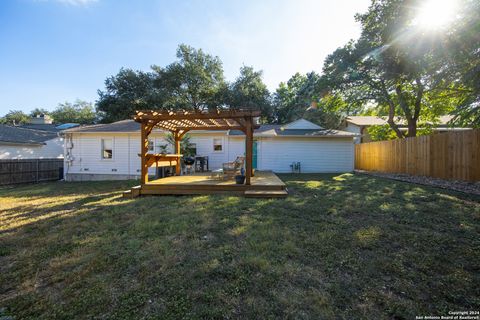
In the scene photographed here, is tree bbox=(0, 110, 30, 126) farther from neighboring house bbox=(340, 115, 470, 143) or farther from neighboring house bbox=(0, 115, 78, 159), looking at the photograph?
neighboring house bbox=(340, 115, 470, 143)

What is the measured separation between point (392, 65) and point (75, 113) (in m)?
45.4

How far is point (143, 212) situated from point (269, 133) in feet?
32.4

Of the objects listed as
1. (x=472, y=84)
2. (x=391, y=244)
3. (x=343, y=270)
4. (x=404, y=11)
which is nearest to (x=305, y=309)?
(x=343, y=270)

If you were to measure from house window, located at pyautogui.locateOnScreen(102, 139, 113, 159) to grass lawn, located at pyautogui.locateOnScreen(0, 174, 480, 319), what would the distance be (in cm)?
890

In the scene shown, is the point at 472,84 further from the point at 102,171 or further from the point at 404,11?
the point at 102,171

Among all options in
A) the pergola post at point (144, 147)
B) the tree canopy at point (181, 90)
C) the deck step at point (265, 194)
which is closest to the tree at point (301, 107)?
the tree canopy at point (181, 90)

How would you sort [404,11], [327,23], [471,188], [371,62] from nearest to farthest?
1. [404,11]
2. [471,188]
3. [327,23]
4. [371,62]

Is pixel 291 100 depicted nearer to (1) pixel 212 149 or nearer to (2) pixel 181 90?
(2) pixel 181 90

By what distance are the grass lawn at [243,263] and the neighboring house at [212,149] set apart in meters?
8.41

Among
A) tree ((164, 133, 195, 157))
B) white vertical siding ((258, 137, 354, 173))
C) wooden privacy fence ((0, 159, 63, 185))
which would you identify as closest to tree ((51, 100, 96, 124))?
wooden privacy fence ((0, 159, 63, 185))

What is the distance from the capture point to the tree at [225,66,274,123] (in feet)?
77.2

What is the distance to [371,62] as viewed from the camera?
1178cm

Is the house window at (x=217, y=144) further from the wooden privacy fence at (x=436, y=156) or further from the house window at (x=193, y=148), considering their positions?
the wooden privacy fence at (x=436, y=156)

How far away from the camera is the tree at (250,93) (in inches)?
927
